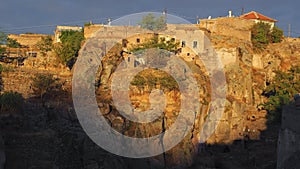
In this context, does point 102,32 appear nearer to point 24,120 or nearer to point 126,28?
point 126,28

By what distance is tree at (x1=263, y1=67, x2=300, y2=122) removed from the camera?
102ft

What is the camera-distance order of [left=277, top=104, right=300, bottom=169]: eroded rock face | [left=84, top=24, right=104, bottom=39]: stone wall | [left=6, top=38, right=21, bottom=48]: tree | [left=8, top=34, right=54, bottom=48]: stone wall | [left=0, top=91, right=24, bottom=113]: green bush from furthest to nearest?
[left=8, top=34, right=54, bottom=48]: stone wall → [left=6, top=38, right=21, bottom=48]: tree → [left=84, top=24, right=104, bottom=39]: stone wall → [left=0, top=91, right=24, bottom=113]: green bush → [left=277, top=104, right=300, bottom=169]: eroded rock face

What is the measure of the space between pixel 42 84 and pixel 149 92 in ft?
21.7

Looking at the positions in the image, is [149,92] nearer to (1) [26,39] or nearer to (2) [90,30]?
(2) [90,30]

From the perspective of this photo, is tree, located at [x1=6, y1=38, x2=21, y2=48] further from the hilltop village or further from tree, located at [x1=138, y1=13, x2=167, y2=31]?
tree, located at [x1=138, y1=13, x2=167, y2=31]

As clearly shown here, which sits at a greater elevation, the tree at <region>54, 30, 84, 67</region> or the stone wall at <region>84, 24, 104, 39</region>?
the stone wall at <region>84, 24, 104, 39</region>

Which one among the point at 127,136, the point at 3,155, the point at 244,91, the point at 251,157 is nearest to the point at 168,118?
the point at 127,136

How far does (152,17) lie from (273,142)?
13956 mm

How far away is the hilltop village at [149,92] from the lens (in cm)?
2131

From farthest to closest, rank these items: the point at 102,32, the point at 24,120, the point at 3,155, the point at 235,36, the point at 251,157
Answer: the point at 235,36, the point at 102,32, the point at 251,157, the point at 24,120, the point at 3,155

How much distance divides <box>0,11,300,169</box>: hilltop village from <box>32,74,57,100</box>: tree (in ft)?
0.19

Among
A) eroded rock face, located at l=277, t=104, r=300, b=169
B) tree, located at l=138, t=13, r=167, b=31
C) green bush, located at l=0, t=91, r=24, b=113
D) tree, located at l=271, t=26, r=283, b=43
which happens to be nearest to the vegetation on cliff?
tree, located at l=271, t=26, r=283, b=43

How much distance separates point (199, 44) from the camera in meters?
34.3

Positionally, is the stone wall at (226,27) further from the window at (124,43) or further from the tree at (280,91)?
the window at (124,43)
